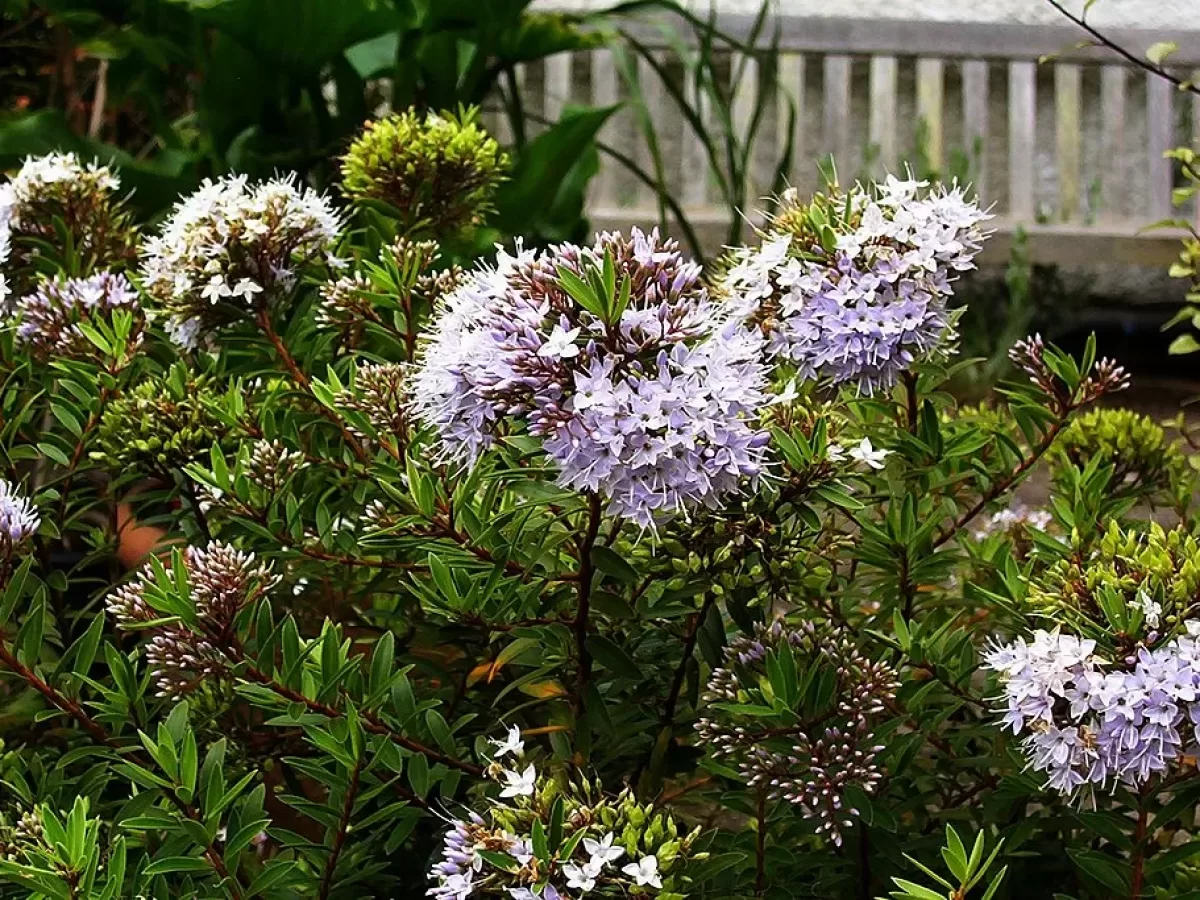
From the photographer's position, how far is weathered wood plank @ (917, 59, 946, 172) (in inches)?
132

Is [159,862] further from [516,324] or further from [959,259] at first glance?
[959,259]

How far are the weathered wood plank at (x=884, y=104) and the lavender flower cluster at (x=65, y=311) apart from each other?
2646 mm

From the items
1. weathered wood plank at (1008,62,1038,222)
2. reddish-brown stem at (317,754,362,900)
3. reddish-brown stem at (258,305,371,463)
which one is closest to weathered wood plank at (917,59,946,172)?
weathered wood plank at (1008,62,1038,222)

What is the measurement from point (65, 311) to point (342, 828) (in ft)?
1.54

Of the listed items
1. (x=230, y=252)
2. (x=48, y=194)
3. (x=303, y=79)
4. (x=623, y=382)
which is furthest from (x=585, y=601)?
(x=303, y=79)

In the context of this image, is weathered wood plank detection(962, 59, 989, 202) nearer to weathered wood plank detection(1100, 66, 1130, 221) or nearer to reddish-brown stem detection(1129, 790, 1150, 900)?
weathered wood plank detection(1100, 66, 1130, 221)

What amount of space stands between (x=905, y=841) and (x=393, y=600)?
0.42 m

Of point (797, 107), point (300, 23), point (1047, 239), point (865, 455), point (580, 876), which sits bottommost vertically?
point (1047, 239)

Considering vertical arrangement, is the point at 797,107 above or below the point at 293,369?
below

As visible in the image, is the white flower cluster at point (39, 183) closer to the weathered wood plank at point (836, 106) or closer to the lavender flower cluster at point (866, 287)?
the lavender flower cluster at point (866, 287)

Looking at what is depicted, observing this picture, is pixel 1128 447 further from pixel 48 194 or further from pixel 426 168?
pixel 48 194

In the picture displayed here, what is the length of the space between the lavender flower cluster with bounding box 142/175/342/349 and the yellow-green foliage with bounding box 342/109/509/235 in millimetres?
89

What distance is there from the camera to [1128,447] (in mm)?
942

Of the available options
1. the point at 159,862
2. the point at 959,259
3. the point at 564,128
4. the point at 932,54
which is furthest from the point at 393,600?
the point at 932,54
